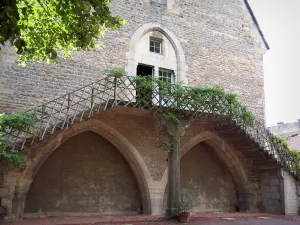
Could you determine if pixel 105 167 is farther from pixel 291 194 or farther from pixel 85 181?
pixel 291 194

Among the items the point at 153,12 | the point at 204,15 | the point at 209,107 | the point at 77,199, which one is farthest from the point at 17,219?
the point at 204,15

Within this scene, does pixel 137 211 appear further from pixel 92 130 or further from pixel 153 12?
pixel 153 12

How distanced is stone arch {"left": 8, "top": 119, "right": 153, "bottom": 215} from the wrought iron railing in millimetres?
556

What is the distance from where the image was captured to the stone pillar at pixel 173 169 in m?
8.40

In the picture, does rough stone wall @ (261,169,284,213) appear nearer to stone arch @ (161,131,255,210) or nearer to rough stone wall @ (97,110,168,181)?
stone arch @ (161,131,255,210)

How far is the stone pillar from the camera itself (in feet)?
27.6

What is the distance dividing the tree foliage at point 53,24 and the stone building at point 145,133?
2.73 m

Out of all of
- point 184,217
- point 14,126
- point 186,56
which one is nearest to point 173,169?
point 184,217

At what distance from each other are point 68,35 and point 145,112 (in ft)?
13.7

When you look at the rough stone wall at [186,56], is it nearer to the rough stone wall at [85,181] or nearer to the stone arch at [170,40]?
the stone arch at [170,40]

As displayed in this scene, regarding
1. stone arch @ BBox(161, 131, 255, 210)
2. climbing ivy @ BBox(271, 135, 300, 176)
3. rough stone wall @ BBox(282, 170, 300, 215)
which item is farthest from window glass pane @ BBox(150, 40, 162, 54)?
rough stone wall @ BBox(282, 170, 300, 215)

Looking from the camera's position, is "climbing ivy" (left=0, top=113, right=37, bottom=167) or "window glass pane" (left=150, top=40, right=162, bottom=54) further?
"window glass pane" (left=150, top=40, right=162, bottom=54)

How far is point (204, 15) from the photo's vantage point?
1265 cm

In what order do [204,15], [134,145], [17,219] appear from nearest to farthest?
[17,219] < [134,145] < [204,15]
